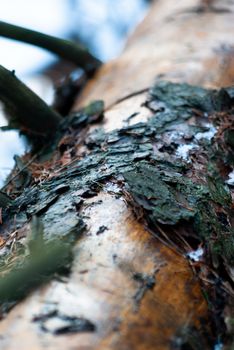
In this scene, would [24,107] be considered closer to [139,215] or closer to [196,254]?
[139,215]

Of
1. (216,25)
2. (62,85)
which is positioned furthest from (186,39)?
(62,85)

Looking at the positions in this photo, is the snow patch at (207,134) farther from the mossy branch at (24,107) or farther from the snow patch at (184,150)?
the mossy branch at (24,107)

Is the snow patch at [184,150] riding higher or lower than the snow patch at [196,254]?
higher

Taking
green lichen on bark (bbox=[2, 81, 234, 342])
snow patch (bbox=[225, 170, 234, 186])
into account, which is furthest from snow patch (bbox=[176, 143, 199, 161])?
snow patch (bbox=[225, 170, 234, 186])

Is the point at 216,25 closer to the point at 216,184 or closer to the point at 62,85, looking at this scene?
the point at 62,85

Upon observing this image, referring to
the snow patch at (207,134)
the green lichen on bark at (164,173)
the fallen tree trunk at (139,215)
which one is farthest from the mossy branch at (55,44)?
the snow patch at (207,134)

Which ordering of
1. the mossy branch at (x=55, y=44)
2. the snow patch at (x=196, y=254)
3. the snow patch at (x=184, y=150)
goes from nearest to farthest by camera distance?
the snow patch at (x=196, y=254), the snow patch at (x=184, y=150), the mossy branch at (x=55, y=44)
